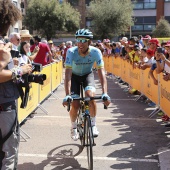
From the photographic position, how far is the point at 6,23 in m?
3.45

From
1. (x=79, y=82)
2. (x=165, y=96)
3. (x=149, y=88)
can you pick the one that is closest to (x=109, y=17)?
(x=149, y=88)

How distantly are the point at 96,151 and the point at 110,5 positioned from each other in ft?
156

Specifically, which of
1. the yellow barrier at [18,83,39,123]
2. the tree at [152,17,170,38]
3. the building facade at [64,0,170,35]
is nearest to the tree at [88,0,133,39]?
the tree at [152,17,170,38]

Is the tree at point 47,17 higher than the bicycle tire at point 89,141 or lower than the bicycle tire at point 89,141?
higher

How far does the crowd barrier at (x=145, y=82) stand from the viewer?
25.5 ft

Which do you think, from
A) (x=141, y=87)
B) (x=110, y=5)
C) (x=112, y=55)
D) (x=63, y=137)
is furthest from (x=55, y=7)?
(x=63, y=137)

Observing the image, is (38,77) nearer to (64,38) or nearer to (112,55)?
(112,55)

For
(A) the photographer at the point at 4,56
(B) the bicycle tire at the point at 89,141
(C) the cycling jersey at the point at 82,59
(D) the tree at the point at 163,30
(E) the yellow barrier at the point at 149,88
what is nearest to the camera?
(A) the photographer at the point at 4,56

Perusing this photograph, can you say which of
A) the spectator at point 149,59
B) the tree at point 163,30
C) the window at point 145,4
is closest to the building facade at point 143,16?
the window at point 145,4

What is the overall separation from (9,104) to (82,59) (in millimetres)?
2221

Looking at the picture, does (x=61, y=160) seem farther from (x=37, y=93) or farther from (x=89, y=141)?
(x=37, y=93)

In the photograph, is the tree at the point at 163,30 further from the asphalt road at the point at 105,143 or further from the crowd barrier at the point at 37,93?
the asphalt road at the point at 105,143

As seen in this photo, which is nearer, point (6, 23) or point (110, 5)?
point (6, 23)

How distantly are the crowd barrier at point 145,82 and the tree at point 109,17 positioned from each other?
3242cm
